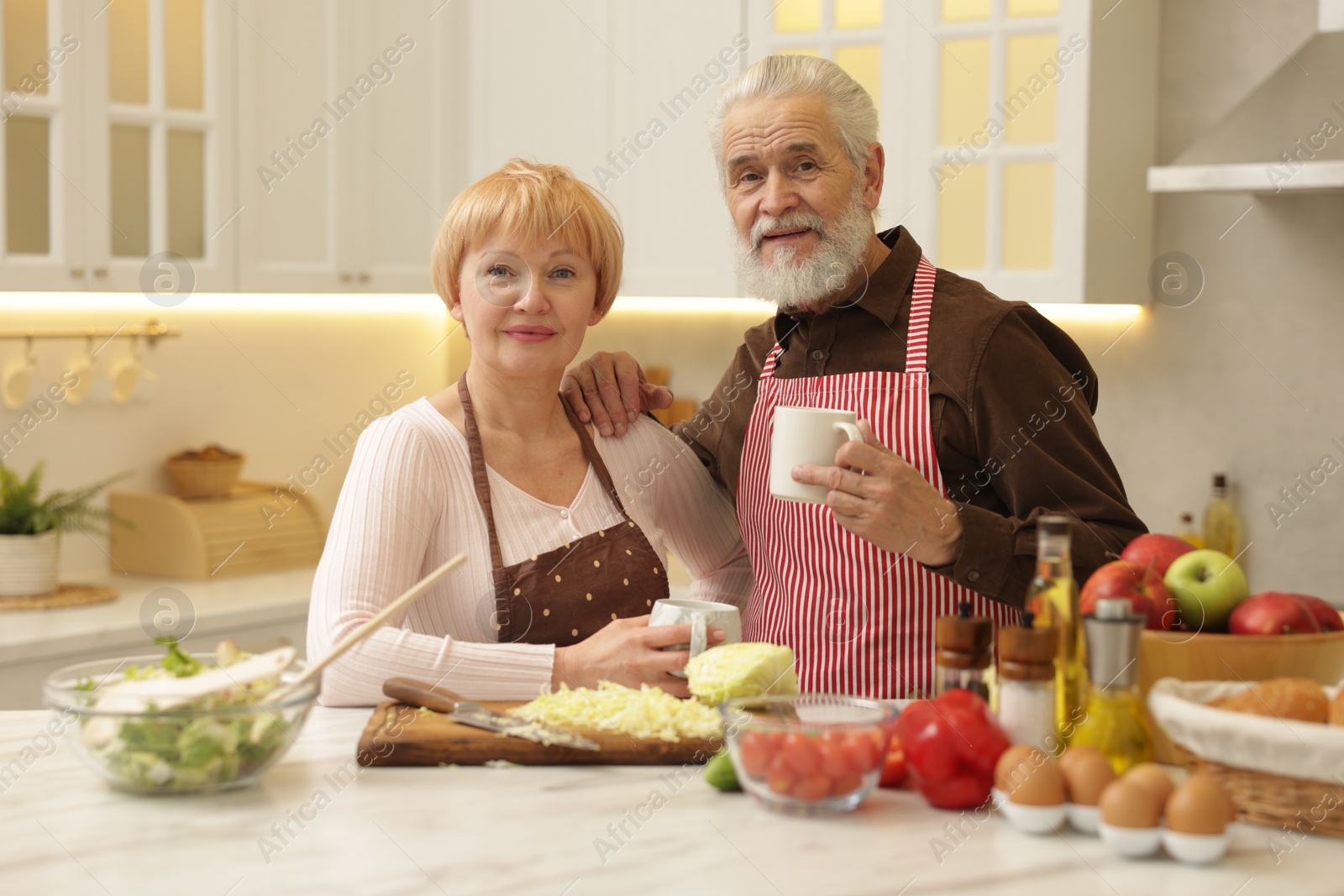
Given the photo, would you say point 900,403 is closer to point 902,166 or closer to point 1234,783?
point 1234,783

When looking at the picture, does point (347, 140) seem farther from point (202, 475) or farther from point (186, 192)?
point (202, 475)

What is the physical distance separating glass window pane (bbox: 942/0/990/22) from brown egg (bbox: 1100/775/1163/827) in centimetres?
224

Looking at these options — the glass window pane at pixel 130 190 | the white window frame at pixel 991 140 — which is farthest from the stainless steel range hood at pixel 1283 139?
the glass window pane at pixel 130 190

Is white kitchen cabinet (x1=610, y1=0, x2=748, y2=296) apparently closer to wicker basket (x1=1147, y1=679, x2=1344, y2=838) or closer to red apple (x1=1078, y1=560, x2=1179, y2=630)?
red apple (x1=1078, y1=560, x2=1179, y2=630)

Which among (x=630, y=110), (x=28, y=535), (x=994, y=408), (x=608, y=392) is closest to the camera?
(x=994, y=408)

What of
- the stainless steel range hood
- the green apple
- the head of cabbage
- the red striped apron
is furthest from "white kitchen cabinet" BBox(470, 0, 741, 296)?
the green apple

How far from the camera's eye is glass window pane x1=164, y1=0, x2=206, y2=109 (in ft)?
9.51

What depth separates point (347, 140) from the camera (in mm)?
3285

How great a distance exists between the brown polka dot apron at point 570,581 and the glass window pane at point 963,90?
1.54 m

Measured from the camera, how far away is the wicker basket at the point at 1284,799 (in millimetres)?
1049

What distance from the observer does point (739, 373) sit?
2049 millimetres

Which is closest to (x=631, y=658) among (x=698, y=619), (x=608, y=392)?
(x=698, y=619)

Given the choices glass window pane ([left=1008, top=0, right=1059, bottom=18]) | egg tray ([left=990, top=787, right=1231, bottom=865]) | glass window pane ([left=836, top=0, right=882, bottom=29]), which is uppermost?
glass window pane ([left=836, top=0, right=882, bottom=29])

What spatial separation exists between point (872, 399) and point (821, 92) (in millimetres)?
427
